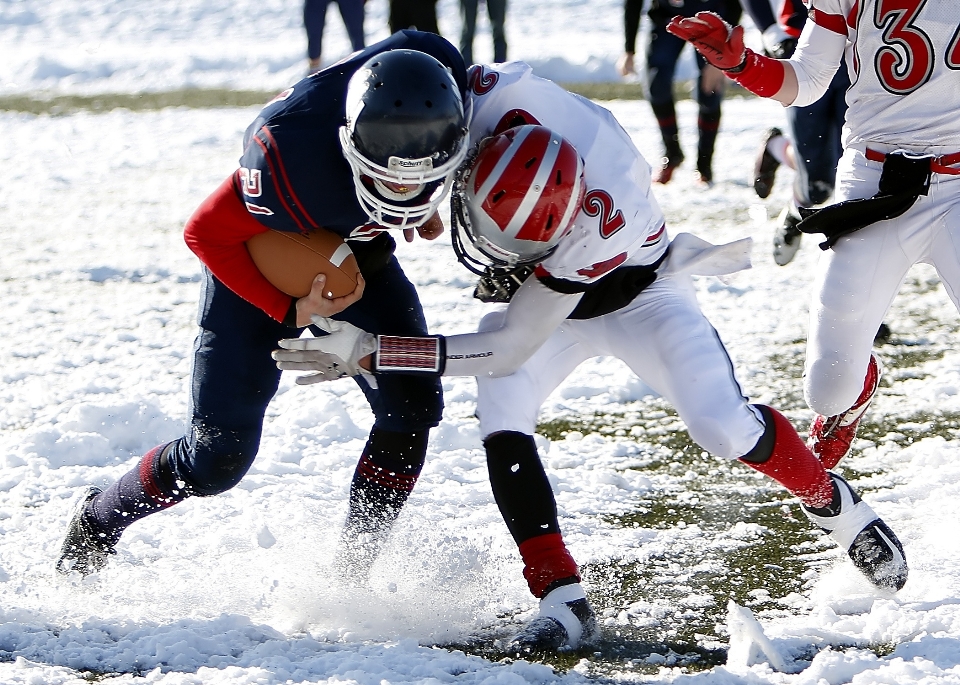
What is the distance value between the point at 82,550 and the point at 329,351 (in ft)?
3.38

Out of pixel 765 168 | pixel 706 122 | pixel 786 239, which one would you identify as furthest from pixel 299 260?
pixel 706 122

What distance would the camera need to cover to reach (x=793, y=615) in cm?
298

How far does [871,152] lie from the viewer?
3230 mm

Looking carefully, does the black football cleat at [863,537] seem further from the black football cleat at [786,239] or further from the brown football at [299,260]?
the black football cleat at [786,239]

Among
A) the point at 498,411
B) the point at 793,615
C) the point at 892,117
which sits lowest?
the point at 793,615

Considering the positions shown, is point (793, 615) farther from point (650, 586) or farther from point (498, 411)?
point (498, 411)

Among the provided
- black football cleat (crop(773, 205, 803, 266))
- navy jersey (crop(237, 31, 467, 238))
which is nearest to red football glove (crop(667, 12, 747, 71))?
navy jersey (crop(237, 31, 467, 238))

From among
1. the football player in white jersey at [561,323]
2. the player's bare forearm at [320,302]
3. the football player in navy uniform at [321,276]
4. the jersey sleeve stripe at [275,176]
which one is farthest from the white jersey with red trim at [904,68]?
the jersey sleeve stripe at [275,176]

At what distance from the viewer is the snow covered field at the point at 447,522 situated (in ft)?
9.05

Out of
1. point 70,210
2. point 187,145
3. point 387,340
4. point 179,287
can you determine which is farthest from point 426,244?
point 387,340

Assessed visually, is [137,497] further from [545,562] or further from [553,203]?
[553,203]

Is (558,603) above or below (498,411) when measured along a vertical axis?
below

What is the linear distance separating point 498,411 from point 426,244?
387 cm

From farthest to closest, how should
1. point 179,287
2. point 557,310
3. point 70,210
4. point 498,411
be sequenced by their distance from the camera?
point 70,210 < point 179,287 < point 498,411 < point 557,310
